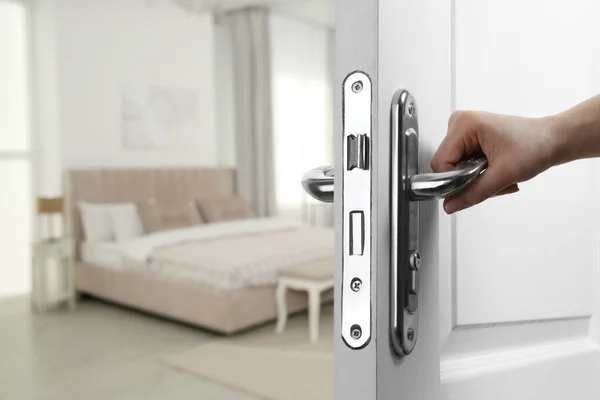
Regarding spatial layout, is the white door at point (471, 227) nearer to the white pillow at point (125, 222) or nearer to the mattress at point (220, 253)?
the mattress at point (220, 253)

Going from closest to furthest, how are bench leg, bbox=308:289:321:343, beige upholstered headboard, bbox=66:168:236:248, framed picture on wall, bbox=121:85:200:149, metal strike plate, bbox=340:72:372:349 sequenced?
metal strike plate, bbox=340:72:372:349 → bench leg, bbox=308:289:321:343 → beige upholstered headboard, bbox=66:168:236:248 → framed picture on wall, bbox=121:85:200:149

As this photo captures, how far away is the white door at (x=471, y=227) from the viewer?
1.59 ft

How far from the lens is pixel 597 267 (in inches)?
32.3

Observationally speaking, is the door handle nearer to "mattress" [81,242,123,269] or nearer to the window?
"mattress" [81,242,123,269]

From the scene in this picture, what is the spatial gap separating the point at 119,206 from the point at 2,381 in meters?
2.24

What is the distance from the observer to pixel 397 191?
0.50 meters

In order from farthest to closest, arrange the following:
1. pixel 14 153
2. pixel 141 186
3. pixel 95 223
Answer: pixel 141 186 → pixel 14 153 → pixel 95 223

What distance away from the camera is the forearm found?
52 centimetres

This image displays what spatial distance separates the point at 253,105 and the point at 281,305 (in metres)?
3.36

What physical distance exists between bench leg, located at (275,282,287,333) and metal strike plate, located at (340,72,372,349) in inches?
138

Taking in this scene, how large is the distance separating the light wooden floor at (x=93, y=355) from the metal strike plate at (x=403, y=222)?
104 inches

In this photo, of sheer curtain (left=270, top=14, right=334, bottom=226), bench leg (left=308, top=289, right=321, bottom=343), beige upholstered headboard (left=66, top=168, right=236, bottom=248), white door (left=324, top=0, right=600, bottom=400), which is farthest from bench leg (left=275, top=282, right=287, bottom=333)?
sheer curtain (left=270, top=14, right=334, bottom=226)

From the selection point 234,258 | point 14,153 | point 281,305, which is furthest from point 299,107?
point 281,305

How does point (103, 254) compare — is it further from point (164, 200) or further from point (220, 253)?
point (220, 253)
